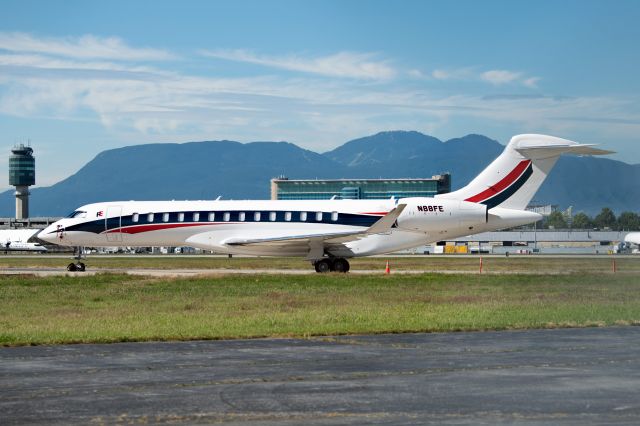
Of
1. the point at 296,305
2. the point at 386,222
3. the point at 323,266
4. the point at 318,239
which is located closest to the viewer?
the point at 296,305

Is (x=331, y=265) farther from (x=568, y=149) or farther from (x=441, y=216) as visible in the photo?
(x=568, y=149)

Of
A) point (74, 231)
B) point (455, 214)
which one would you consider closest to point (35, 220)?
point (74, 231)

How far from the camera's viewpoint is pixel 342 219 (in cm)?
4725

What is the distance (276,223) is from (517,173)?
12.5m

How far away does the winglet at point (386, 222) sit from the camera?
44062 mm

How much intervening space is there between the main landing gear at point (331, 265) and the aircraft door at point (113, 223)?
1112 centimetres

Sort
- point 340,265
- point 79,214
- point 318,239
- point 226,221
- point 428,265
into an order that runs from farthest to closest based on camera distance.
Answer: point 428,265, point 79,214, point 226,221, point 340,265, point 318,239

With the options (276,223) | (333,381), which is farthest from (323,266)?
(333,381)

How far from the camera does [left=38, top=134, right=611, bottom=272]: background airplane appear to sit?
4588cm

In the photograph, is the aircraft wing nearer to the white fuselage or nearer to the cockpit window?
the white fuselage

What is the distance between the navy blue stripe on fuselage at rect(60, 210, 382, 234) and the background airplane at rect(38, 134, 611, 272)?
0.05 meters

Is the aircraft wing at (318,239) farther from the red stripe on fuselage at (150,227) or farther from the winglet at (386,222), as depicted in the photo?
the red stripe on fuselage at (150,227)

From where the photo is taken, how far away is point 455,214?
151 ft

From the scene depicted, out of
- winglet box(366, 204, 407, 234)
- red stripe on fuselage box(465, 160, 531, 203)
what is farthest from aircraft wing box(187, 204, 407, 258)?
red stripe on fuselage box(465, 160, 531, 203)
